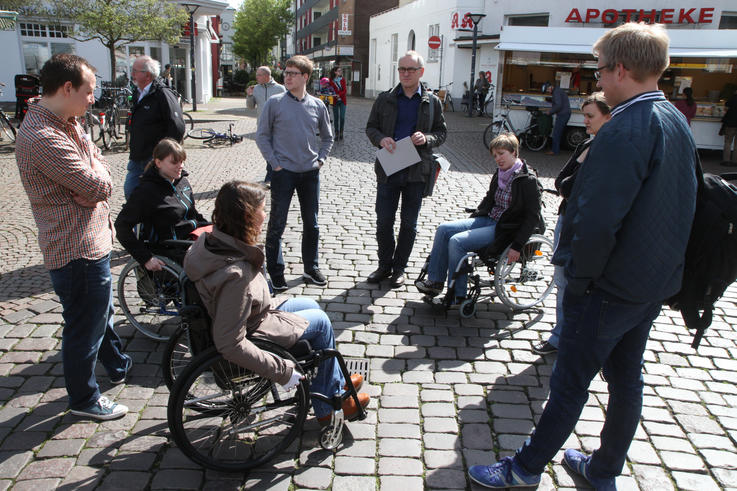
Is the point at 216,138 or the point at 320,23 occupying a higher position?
the point at 320,23

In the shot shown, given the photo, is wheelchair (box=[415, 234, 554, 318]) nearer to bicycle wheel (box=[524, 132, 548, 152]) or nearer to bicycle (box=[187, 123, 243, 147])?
bicycle (box=[187, 123, 243, 147])

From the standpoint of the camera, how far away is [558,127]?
1419 cm

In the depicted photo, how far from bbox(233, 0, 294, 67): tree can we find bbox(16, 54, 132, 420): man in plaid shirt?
53.4m

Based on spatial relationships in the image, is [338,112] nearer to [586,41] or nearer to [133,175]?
[586,41]

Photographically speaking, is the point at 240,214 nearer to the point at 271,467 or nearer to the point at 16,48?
the point at 271,467

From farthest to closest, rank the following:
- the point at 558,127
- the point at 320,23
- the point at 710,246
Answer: the point at 320,23 → the point at 558,127 → the point at 710,246

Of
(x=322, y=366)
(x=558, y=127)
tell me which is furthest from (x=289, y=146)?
(x=558, y=127)

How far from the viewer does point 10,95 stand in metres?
22.1

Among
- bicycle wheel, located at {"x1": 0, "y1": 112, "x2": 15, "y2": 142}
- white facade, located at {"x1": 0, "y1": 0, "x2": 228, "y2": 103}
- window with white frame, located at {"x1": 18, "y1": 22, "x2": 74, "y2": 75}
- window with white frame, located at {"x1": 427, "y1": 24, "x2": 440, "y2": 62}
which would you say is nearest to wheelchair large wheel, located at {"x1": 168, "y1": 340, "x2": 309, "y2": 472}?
bicycle wheel, located at {"x1": 0, "y1": 112, "x2": 15, "y2": 142}

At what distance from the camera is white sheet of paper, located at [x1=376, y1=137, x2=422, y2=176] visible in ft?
16.4

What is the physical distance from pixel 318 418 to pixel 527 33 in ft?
47.8

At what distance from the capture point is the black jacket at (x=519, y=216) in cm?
443

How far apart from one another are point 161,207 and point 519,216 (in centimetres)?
270

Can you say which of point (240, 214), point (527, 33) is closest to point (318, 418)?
point (240, 214)
